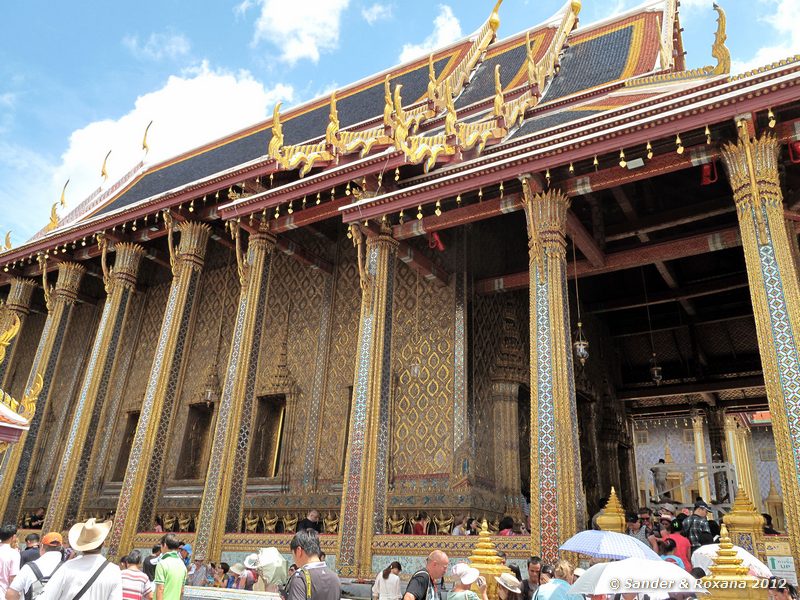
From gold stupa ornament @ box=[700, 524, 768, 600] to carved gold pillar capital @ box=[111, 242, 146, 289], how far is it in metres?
10.6

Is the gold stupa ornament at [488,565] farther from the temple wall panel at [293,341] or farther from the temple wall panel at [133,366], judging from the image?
the temple wall panel at [133,366]

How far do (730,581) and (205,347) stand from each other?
10.9 m

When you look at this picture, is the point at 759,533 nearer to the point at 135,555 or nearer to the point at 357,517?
the point at 357,517

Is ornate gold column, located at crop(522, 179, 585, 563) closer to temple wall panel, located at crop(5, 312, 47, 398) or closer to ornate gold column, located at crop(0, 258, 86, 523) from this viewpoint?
ornate gold column, located at crop(0, 258, 86, 523)

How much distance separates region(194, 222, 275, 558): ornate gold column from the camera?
841 cm

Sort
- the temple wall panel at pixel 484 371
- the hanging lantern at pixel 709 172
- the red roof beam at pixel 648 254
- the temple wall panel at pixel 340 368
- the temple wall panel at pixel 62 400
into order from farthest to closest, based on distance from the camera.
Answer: the temple wall panel at pixel 62 400
the temple wall panel at pixel 340 368
the temple wall panel at pixel 484 371
the red roof beam at pixel 648 254
the hanging lantern at pixel 709 172

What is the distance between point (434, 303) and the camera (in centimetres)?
1046

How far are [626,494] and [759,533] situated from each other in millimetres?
10013

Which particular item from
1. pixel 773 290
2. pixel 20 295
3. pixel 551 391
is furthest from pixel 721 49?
pixel 20 295

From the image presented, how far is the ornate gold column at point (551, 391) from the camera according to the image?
614 centimetres

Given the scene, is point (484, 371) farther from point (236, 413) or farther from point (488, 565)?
point (488, 565)

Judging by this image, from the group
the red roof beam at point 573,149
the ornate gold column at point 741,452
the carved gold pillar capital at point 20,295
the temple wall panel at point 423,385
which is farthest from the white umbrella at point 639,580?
the ornate gold column at point 741,452

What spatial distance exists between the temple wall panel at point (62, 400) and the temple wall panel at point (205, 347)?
2.70 m

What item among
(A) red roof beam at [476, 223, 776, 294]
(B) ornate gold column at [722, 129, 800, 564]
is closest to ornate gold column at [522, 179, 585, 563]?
(B) ornate gold column at [722, 129, 800, 564]
